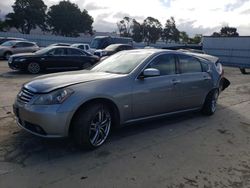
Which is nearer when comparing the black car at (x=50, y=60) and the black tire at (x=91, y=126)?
the black tire at (x=91, y=126)

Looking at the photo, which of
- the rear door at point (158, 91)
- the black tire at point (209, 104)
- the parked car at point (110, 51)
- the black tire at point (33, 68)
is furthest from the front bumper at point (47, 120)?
the parked car at point (110, 51)

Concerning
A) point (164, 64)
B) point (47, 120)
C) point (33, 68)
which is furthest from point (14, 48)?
point (47, 120)

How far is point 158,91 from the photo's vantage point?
17.3 ft

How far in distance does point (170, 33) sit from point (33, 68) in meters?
66.0

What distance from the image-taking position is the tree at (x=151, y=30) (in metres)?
72.5

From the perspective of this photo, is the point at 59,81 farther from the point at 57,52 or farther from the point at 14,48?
the point at 14,48

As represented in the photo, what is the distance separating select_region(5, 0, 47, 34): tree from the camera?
5788 centimetres

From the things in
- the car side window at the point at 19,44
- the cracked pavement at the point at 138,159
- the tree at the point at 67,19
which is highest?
the tree at the point at 67,19

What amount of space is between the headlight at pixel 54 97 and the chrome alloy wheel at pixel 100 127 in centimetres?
58

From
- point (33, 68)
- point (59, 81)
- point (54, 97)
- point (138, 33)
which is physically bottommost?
point (33, 68)

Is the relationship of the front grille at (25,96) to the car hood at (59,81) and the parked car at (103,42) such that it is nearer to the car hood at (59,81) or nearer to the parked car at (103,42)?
the car hood at (59,81)

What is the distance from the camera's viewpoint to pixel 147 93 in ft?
16.7

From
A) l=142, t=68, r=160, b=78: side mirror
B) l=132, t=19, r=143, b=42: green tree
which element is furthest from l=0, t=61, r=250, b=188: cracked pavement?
l=132, t=19, r=143, b=42: green tree

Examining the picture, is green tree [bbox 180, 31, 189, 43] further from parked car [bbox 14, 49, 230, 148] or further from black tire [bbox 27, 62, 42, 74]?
parked car [bbox 14, 49, 230, 148]
